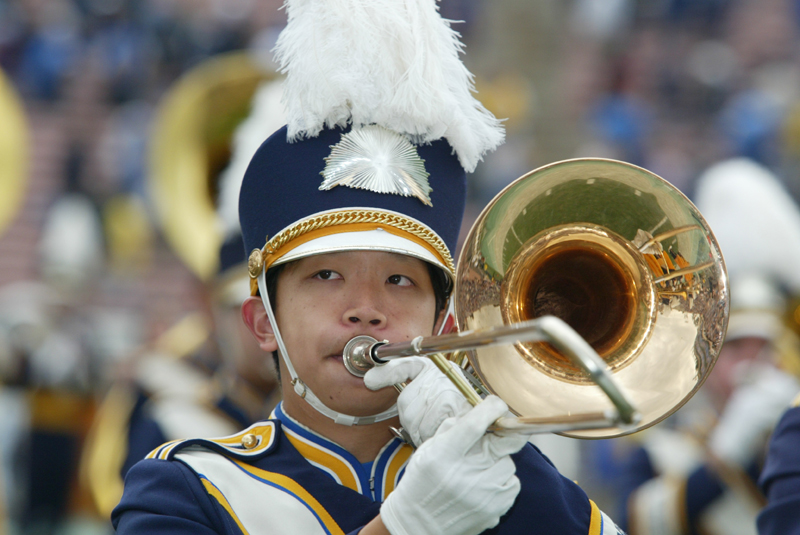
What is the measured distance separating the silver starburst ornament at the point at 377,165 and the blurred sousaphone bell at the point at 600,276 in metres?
0.20

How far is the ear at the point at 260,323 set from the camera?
8.04 ft

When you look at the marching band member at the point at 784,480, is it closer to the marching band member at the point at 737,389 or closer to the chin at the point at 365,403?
the chin at the point at 365,403

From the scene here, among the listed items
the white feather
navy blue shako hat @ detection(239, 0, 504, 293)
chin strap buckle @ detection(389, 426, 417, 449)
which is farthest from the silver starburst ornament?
the white feather

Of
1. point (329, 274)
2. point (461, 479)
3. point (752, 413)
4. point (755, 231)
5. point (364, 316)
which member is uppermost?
point (755, 231)

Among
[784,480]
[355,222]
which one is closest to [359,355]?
[355,222]

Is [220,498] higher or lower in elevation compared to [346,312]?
lower

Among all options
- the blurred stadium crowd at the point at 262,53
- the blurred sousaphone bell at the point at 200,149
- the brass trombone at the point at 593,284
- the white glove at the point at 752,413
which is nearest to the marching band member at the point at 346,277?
the brass trombone at the point at 593,284

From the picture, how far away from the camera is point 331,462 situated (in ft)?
7.64

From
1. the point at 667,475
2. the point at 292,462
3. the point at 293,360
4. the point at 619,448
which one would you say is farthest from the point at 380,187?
the point at 619,448

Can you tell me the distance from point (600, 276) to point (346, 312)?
541 mm

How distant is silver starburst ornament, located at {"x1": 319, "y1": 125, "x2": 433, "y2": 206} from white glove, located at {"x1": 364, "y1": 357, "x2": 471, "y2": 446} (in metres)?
0.39

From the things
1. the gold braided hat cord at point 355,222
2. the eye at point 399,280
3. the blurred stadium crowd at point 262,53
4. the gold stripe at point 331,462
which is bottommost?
the gold stripe at point 331,462

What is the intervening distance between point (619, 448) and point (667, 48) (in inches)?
311

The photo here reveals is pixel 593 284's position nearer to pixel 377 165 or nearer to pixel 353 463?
pixel 377 165
